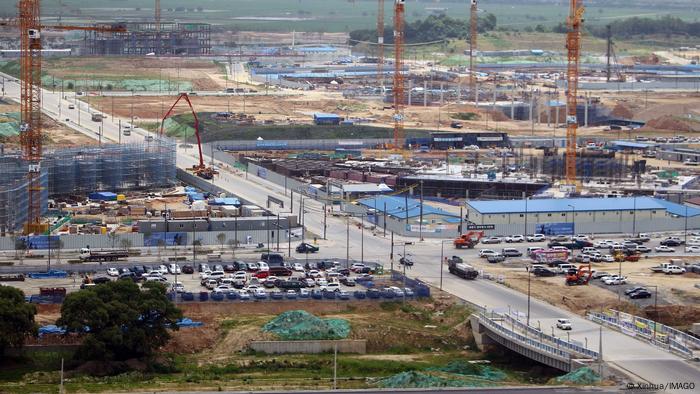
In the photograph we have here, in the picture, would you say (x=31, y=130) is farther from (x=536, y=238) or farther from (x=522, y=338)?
(x=522, y=338)

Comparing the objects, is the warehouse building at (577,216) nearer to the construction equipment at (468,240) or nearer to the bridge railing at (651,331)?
the construction equipment at (468,240)

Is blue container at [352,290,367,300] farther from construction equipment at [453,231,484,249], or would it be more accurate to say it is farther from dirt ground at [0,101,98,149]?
dirt ground at [0,101,98,149]

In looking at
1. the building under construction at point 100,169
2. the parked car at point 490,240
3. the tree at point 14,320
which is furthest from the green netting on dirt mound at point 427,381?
the building under construction at point 100,169

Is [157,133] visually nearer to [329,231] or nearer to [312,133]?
[312,133]

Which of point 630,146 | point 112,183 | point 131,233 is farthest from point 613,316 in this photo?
point 630,146

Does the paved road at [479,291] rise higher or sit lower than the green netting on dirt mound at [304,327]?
higher

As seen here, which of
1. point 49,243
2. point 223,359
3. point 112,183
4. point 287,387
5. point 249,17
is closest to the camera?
point 287,387
